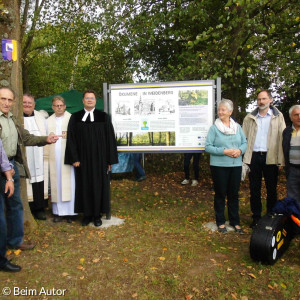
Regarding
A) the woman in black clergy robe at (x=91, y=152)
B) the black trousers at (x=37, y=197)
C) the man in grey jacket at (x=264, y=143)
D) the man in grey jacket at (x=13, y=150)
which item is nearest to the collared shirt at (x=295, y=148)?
the man in grey jacket at (x=264, y=143)

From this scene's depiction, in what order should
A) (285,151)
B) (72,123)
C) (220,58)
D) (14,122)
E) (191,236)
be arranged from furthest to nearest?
(220,58), (72,123), (191,236), (285,151), (14,122)

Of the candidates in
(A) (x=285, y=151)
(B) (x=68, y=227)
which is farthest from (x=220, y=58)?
(B) (x=68, y=227)

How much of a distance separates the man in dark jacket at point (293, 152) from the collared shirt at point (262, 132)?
41 centimetres

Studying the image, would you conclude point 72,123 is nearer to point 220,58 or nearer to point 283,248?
point 283,248

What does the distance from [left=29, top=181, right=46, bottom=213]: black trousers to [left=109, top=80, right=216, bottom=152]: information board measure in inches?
61.0

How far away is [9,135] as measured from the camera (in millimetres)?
3721

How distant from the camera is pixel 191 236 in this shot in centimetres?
468

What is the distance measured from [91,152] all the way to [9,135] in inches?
60.2

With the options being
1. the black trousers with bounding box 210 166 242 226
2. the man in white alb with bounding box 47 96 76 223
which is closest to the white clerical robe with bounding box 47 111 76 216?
the man in white alb with bounding box 47 96 76 223

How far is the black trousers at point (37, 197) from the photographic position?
17.8ft

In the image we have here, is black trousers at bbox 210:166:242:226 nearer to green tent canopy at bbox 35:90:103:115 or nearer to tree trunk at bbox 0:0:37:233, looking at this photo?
tree trunk at bbox 0:0:37:233

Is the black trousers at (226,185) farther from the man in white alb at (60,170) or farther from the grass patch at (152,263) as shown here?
the man in white alb at (60,170)

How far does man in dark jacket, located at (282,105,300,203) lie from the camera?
4.09 m

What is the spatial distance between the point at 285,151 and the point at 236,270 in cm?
172
